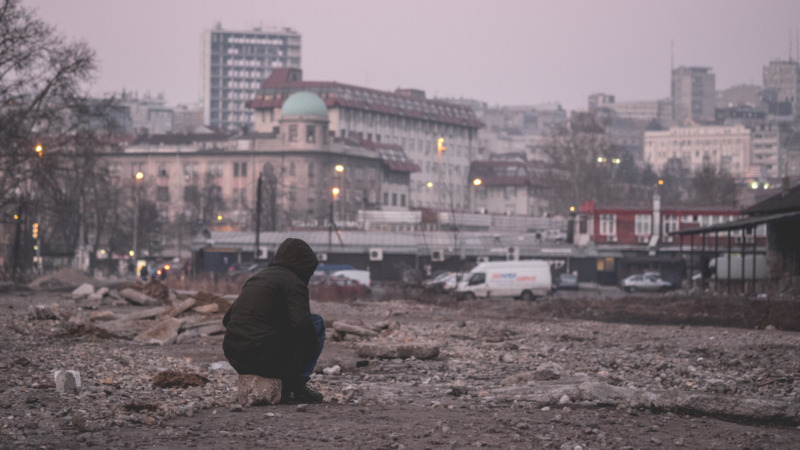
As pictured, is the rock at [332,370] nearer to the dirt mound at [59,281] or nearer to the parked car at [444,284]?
the parked car at [444,284]

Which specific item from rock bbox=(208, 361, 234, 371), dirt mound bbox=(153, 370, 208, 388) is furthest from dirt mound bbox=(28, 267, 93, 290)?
dirt mound bbox=(153, 370, 208, 388)

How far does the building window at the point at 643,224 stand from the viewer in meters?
106

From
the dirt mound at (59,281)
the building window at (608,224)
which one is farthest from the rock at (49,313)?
the building window at (608,224)

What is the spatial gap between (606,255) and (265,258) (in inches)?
989

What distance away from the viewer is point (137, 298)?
1436 inches

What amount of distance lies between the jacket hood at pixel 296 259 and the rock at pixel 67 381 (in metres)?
2.81

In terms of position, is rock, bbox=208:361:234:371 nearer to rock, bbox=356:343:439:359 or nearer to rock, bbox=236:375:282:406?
rock, bbox=356:343:439:359

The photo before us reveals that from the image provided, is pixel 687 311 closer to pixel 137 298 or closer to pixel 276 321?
pixel 137 298

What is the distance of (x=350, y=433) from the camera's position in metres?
10.9

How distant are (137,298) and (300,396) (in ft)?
80.8

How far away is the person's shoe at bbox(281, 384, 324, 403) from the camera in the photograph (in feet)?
41.2

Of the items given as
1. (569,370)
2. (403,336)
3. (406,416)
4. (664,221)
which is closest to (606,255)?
(664,221)

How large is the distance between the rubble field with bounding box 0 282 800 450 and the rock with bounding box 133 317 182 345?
3 centimetres

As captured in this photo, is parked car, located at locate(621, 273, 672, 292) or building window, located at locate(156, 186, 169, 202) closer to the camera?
parked car, located at locate(621, 273, 672, 292)
